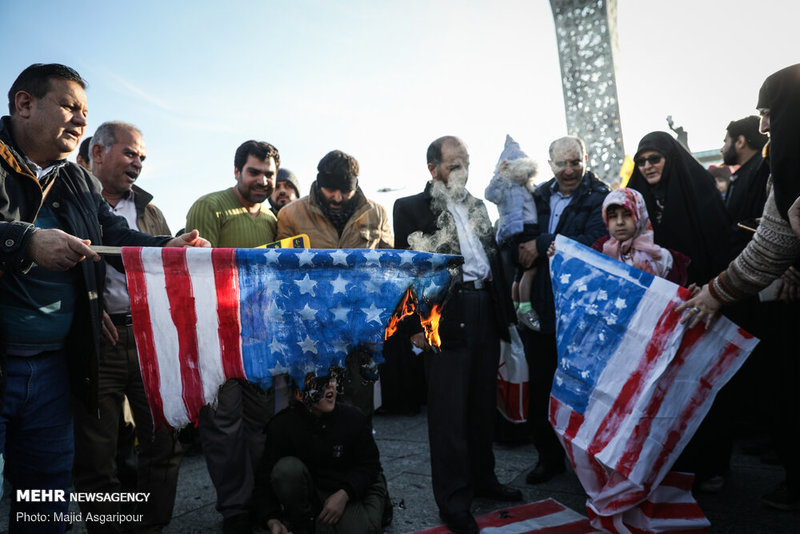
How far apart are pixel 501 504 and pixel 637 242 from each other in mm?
1898

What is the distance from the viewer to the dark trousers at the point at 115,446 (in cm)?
264

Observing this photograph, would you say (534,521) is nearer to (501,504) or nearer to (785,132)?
(501,504)

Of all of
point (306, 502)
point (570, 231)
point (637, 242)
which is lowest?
point (306, 502)

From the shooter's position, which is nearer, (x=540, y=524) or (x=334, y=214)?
(x=540, y=524)

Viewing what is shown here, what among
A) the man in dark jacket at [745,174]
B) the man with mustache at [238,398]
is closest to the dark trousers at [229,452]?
the man with mustache at [238,398]

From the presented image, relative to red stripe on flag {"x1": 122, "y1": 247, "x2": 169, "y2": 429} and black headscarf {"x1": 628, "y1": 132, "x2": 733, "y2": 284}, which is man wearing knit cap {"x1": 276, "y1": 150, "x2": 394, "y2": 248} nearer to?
red stripe on flag {"x1": 122, "y1": 247, "x2": 169, "y2": 429}

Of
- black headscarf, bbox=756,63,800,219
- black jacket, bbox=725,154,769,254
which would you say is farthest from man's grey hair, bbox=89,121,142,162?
black jacket, bbox=725,154,769,254

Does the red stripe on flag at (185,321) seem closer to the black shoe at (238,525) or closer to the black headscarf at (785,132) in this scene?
the black shoe at (238,525)

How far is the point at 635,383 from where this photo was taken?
2699mm

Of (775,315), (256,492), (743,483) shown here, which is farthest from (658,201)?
(256,492)

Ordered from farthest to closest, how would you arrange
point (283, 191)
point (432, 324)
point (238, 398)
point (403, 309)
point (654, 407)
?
point (283, 191)
point (238, 398)
point (654, 407)
point (432, 324)
point (403, 309)

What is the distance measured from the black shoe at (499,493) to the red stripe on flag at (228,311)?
2.07 meters

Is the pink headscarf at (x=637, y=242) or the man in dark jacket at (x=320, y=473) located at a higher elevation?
the pink headscarf at (x=637, y=242)

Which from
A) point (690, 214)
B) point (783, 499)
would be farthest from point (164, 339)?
point (783, 499)
